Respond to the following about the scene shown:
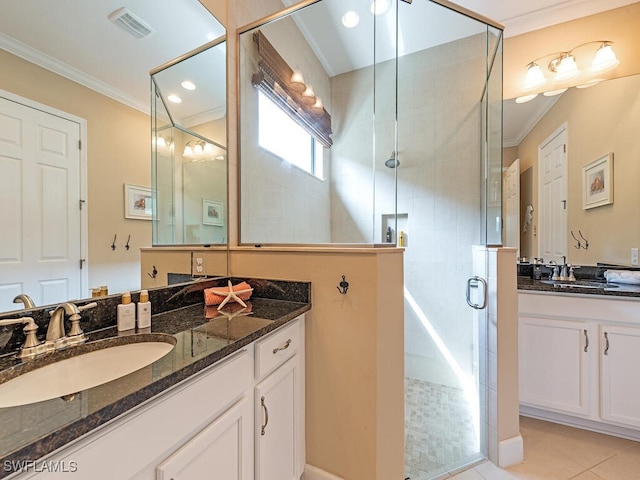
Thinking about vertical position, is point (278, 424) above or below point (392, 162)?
below

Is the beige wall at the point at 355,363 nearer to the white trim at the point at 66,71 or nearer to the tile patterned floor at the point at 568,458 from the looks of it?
the tile patterned floor at the point at 568,458

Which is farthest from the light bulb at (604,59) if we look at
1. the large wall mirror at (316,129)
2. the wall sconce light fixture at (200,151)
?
the wall sconce light fixture at (200,151)

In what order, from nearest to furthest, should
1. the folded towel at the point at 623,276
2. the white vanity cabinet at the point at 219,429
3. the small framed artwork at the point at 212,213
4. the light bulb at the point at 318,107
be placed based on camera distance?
1. the white vanity cabinet at the point at 219,429
2. the small framed artwork at the point at 212,213
3. the folded towel at the point at 623,276
4. the light bulb at the point at 318,107

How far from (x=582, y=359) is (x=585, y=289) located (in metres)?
0.44

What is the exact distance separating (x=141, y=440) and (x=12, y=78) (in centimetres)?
105

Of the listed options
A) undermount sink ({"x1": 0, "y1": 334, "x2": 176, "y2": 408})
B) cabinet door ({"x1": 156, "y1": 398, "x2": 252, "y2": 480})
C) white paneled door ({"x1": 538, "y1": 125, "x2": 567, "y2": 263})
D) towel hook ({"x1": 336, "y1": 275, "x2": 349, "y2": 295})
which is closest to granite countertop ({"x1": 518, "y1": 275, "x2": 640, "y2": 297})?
white paneled door ({"x1": 538, "y1": 125, "x2": 567, "y2": 263})

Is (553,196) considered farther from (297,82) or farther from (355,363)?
(297,82)

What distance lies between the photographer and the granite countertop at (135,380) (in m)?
0.43

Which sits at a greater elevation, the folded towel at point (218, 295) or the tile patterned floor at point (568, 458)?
the folded towel at point (218, 295)

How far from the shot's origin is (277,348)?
1125 millimetres

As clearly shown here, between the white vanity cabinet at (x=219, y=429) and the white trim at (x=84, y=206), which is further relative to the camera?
the white trim at (x=84, y=206)

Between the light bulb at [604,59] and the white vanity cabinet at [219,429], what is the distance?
2.76m

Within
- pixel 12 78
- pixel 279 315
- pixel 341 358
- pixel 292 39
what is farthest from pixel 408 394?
pixel 292 39

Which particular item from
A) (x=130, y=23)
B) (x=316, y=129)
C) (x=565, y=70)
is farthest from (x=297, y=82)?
(x=565, y=70)
